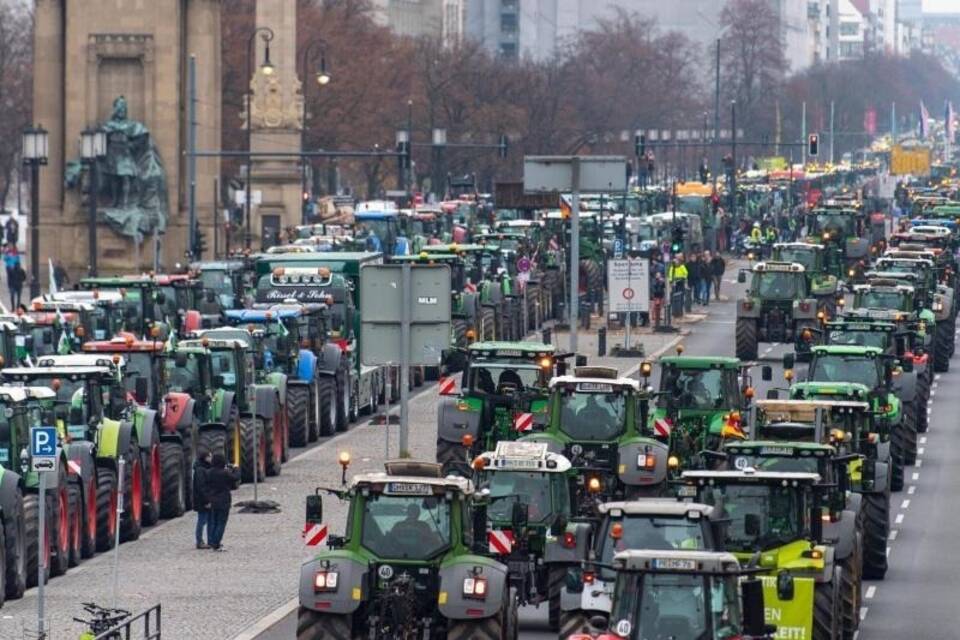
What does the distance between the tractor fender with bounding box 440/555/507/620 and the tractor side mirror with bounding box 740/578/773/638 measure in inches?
157

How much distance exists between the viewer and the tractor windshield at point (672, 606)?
22.3m

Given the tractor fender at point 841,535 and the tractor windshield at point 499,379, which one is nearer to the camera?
the tractor fender at point 841,535

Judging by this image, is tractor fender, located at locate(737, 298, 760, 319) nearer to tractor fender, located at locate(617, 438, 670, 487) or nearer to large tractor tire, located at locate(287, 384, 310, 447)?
large tractor tire, located at locate(287, 384, 310, 447)

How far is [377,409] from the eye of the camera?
5653 cm

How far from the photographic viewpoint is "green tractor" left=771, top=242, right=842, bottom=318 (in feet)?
228

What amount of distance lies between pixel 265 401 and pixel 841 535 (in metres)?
16.3

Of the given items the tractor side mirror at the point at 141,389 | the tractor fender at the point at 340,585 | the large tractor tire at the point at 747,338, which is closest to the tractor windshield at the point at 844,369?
the tractor side mirror at the point at 141,389

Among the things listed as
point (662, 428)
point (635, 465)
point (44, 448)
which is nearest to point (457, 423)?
point (662, 428)

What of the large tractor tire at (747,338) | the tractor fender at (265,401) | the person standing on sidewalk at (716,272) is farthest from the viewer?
the person standing on sidewalk at (716,272)

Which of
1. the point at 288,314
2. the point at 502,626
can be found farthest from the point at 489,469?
Answer: the point at 288,314

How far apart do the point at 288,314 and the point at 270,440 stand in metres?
5.84

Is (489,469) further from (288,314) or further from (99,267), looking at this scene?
(99,267)

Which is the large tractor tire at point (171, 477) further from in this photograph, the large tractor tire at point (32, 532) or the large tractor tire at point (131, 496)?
the large tractor tire at point (32, 532)

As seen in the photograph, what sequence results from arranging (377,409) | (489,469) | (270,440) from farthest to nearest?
1. (377,409)
2. (270,440)
3. (489,469)
